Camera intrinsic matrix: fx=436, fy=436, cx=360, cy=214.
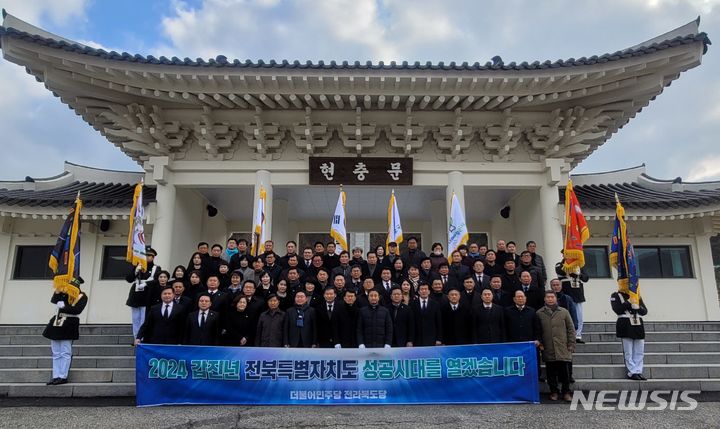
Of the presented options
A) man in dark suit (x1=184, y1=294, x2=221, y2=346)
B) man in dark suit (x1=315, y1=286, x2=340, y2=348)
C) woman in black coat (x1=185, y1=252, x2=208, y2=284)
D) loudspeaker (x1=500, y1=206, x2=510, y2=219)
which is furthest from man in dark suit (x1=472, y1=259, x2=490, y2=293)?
loudspeaker (x1=500, y1=206, x2=510, y2=219)

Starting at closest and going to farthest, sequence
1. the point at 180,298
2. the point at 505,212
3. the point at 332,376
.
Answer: the point at 332,376
the point at 180,298
the point at 505,212

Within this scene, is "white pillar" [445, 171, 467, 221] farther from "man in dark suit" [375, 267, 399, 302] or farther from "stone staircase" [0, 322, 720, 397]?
"stone staircase" [0, 322, 720, 397]

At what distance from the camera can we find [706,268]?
9.67 metres

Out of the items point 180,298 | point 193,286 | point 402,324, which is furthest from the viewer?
point 193,286

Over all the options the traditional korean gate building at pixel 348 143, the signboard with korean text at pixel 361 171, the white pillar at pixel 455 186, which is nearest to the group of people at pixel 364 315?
the white pillar at pixel 455 186

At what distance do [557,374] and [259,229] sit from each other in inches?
220

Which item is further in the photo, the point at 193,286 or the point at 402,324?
the point at 193,286

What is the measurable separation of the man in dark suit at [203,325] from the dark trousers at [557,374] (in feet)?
14.8

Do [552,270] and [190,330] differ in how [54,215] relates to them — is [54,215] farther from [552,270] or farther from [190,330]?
[552,270]

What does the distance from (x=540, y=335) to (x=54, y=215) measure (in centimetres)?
939

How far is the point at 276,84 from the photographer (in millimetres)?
7953

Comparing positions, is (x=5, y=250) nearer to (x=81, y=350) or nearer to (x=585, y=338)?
(x=81, y=350)

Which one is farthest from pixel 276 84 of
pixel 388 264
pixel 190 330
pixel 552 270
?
pixel 552 270

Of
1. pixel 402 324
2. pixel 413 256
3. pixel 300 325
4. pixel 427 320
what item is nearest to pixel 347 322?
pixel 300 325
